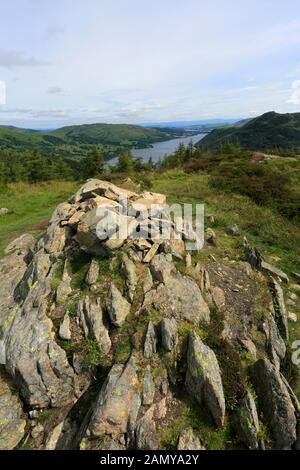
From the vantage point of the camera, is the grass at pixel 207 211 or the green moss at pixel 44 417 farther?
the grass at pixel 207 211

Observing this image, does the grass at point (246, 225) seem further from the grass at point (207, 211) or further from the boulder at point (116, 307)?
the boulder at point (116, 307)

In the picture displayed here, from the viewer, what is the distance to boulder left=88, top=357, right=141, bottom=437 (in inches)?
259

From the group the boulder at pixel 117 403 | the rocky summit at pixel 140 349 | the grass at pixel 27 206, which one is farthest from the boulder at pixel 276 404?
the grass at pixel 27 206

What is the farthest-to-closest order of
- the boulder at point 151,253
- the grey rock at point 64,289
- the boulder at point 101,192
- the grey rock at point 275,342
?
1. the boulder at point 101,192
2. the boulder at point 151,253
3. the grey rock at point 64,289
4. the grey rock at point 275,342

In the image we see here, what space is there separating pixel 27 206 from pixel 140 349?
23.5 metres

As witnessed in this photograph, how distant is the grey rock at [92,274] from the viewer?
9.65m

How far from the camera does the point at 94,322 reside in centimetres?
848

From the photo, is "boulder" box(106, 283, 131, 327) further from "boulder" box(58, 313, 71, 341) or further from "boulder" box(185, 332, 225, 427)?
"boulder" box(185, 332, 225, 427)

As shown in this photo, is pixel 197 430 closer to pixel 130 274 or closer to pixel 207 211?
pixel 130 274

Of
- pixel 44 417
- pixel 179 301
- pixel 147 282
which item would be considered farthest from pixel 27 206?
pixel 44 417

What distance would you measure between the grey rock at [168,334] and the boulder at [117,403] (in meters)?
1.01

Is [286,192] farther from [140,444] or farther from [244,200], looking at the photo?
[140,444]

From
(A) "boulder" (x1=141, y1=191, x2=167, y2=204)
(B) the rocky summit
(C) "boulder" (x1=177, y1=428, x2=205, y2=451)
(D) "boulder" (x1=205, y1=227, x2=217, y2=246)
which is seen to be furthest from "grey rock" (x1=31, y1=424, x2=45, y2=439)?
(A) "boulder" (x1=141, y1=191, x2=167, y2=204)

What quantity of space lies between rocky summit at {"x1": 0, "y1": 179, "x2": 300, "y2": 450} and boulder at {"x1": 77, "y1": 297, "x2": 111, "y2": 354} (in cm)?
3
